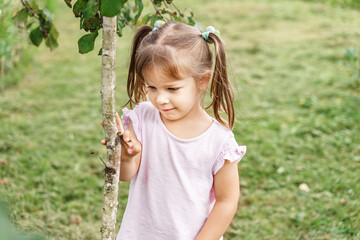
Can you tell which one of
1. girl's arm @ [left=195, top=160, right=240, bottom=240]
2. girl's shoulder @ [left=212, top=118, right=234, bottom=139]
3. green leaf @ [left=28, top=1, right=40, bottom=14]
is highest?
green leaf @ [left=28, top=1, right=40, bottom=14]

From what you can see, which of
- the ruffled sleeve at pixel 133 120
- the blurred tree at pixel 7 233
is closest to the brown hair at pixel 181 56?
the ruffled sleeve at pixel 133 120

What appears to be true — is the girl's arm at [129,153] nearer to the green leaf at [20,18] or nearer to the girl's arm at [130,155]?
the girl's arm at [130,155]

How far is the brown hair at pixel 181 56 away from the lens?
139 cm

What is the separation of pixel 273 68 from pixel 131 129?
419 cm

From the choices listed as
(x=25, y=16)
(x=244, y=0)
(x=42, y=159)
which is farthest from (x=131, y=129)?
(x=244, y=0)

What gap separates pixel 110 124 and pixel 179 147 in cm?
30

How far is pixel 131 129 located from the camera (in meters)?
1.54

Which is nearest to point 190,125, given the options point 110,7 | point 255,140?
point 110,7

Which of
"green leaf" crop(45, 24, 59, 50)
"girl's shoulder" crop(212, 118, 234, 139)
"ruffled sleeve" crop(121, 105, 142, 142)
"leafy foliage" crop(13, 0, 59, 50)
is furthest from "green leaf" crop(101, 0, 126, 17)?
"green leaf" crop(45, 24, 59, 50)

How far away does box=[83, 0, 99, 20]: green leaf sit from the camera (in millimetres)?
1271

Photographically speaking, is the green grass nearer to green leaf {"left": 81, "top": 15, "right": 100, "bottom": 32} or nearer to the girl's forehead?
the girl's forehead

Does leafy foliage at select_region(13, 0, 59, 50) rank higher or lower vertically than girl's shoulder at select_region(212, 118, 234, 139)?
higher

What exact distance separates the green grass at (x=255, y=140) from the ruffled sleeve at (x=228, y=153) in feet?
1.09

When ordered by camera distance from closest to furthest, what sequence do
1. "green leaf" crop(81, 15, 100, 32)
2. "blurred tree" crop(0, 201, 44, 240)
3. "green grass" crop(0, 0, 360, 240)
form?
"blurred tree" crop(0, 201, 44, 240) → "green leaf" crop(81, 15, 100, 32) → "green grass" crop(0, 0, 360, 240)
